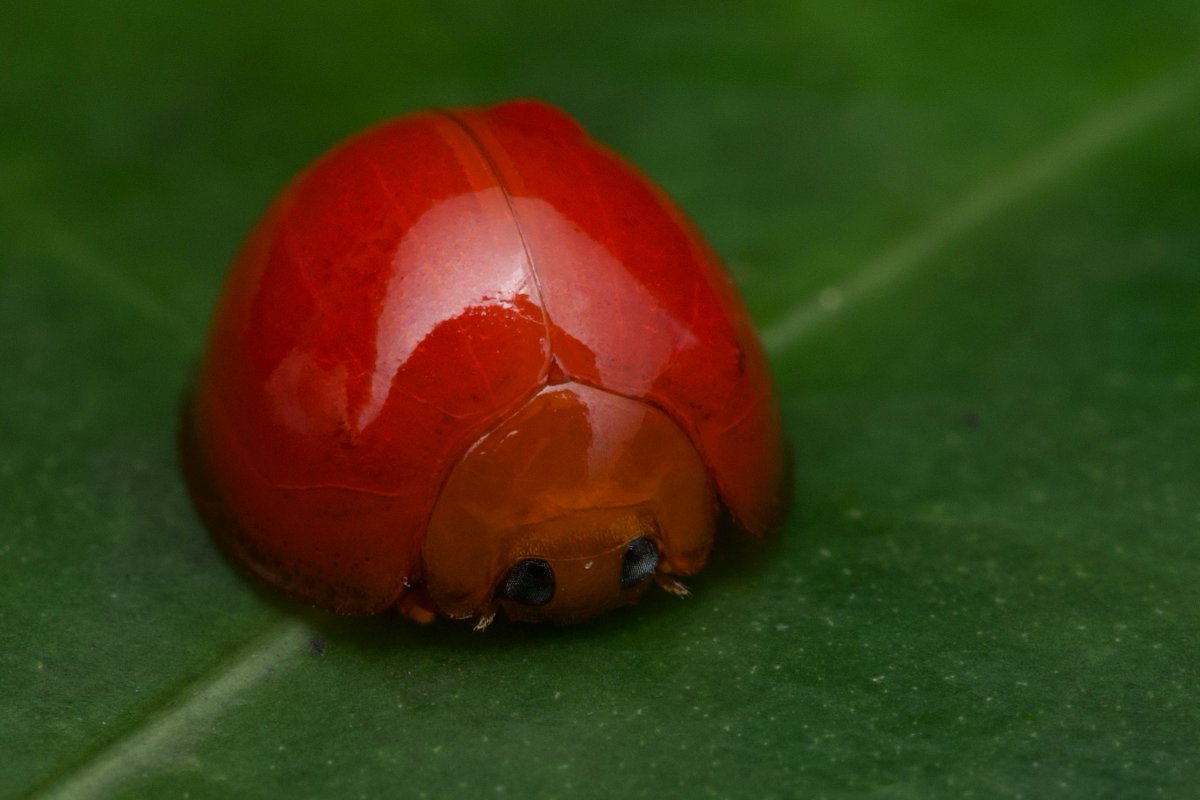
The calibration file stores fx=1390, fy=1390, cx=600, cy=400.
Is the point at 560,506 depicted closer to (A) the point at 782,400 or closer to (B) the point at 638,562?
(B) the point at 638,562

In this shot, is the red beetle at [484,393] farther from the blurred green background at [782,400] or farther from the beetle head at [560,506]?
the blurred green background at [782,400]

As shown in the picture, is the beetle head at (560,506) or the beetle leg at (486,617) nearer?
the beetle head at (560,506)

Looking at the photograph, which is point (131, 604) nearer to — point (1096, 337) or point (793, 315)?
point (793, 315)

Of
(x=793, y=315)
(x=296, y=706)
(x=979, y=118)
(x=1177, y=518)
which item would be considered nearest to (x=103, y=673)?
(x=296, y=706)

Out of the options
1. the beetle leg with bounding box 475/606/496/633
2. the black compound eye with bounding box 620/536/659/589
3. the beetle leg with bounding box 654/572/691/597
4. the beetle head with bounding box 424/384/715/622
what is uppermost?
the beetle head with bounding box 424/384/715/622

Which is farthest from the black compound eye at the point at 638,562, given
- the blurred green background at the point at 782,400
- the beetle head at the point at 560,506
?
the blurred green background at the point at 782,400

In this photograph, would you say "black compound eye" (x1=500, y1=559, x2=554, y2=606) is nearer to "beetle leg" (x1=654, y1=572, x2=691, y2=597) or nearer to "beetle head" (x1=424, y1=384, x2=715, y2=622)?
"beetle head" (x1=424, y1=384, x2=715, y2=622)

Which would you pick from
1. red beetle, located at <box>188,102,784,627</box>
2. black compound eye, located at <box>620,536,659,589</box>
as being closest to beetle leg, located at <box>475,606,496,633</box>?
red beetle, located at <box>188,102,784,627</box>

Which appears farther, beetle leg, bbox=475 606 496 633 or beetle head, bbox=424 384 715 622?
beetle leg, bbox=475 606 496 633
